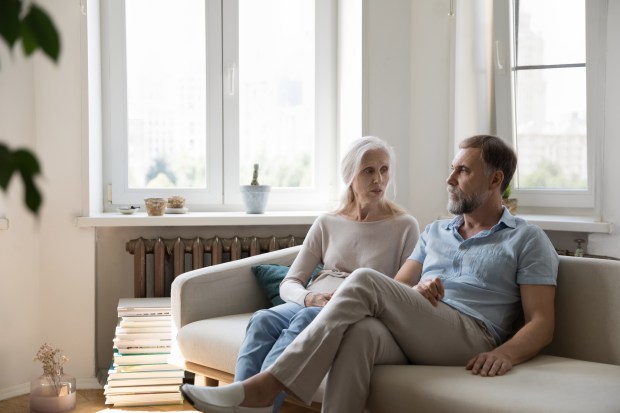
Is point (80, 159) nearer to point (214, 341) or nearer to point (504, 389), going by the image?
point (214, 341)

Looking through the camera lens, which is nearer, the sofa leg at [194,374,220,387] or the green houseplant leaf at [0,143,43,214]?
the green houseplant leaf at [0,143,43,214]

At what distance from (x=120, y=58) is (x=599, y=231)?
2.41m

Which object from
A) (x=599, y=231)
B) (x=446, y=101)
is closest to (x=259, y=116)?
(x=446, y=101)

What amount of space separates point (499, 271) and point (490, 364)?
1.11ft

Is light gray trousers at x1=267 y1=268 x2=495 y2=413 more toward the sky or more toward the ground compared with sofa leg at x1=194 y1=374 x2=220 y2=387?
more toward the sky

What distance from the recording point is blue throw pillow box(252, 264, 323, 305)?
116 inches

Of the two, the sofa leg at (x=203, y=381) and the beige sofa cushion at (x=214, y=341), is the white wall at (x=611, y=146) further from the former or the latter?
the sofa leg at (x=203, y=381)

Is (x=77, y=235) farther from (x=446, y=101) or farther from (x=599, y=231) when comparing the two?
(x=599, y=231)

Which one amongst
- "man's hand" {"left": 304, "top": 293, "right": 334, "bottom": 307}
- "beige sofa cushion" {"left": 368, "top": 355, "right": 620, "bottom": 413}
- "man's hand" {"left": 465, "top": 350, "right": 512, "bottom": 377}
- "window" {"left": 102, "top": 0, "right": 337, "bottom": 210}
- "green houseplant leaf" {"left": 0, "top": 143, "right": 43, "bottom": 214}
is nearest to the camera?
"green houseplant leaf" {"left": 0, "top": 143, "right": 43, "bottom": 214}

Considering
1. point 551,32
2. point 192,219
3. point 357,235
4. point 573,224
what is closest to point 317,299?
point 357,235

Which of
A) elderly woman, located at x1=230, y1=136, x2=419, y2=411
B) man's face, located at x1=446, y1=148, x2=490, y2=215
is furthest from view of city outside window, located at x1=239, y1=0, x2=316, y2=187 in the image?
man's face, located at x1=446, y1=148, x2=490, y2=215

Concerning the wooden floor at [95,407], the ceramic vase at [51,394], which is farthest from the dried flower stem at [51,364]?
the wooden floor at [95,407]

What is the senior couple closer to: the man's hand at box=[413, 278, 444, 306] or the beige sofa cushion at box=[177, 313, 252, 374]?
the man's hand at box=[413, 278, 444, 306]

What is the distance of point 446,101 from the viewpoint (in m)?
3.78
